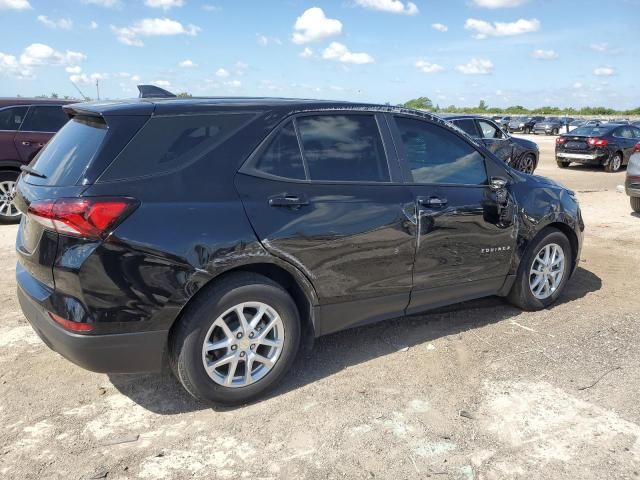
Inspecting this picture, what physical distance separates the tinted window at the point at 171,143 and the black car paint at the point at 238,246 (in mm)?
50

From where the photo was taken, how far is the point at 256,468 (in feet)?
9.02

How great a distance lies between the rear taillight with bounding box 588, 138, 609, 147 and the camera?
17531 millimetres

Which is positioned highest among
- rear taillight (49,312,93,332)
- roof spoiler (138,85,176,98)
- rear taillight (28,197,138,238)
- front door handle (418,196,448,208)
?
roof spoiler (138,85,176,98)

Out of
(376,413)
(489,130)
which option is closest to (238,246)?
(376,413)

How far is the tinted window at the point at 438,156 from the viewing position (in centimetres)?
394

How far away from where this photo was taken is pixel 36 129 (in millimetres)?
8352

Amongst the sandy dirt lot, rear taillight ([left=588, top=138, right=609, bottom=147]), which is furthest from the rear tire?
rear taillight ([left=588, top=138, right=609, bottom=147])

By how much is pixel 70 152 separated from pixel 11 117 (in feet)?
20.2

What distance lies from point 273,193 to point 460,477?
179cm

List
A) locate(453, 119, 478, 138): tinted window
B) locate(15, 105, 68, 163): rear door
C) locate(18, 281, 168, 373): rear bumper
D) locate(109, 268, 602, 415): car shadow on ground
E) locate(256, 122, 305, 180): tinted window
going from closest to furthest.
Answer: locate(18, 281, 168, 373): rear bumper, locate(256, 122, 305, 180): tinted window, locate(109, 268, 602, 415): car shadow on ground, locate(15, 105, 68, 163): rear door, locate(453, 119, 478, 138): tinted window

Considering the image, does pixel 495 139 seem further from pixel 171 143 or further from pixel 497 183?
pixel 171 143

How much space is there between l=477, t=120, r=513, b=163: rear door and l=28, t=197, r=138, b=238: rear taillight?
471 inches

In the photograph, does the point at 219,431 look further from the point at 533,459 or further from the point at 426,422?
the point at 533,459

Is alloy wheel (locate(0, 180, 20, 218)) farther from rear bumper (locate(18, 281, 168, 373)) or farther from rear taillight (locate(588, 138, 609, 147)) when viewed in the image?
rear taillight (locate(588, 138, 609, 147))
